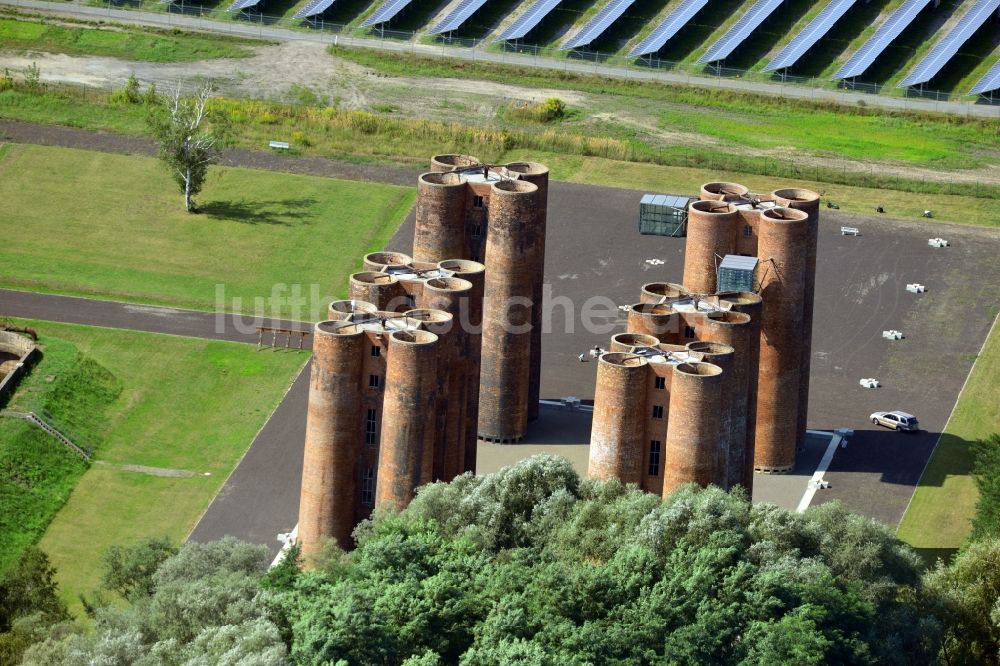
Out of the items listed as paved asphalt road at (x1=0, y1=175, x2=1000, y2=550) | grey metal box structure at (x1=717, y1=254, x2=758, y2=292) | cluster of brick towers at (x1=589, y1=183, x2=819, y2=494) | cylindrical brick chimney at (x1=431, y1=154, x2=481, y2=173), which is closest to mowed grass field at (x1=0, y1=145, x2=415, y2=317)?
paved asphalt road at (x1=0, y1=175, x2=1000, y2=550)

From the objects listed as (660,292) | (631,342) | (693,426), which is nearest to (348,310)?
(631,342)

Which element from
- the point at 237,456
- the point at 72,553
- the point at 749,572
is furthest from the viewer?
the point at 237,456

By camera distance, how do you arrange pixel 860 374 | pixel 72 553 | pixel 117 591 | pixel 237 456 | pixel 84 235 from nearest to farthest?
pixel 117 591 → pixel 72 553 → pixel 237 456 → pixel 860 374 → pixel 84 235

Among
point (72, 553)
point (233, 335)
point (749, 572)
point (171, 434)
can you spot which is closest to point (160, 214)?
point (233, 335)

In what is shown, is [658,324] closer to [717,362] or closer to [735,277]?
[717,362]

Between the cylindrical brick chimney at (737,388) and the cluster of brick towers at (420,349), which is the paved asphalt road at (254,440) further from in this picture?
the cylindrical brick chimney at (737,388)

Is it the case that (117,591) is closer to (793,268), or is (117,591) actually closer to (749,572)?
(749,572)

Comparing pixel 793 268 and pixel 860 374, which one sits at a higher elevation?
pixel 793 268

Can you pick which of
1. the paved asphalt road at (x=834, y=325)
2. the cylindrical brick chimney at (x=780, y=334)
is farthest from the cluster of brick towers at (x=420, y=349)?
the cylindrical brick chimney at (x=780, y=334)

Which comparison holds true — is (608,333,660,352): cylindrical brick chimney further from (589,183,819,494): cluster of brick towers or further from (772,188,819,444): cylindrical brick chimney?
(772,188,819,444): cylindrical brick chimney
